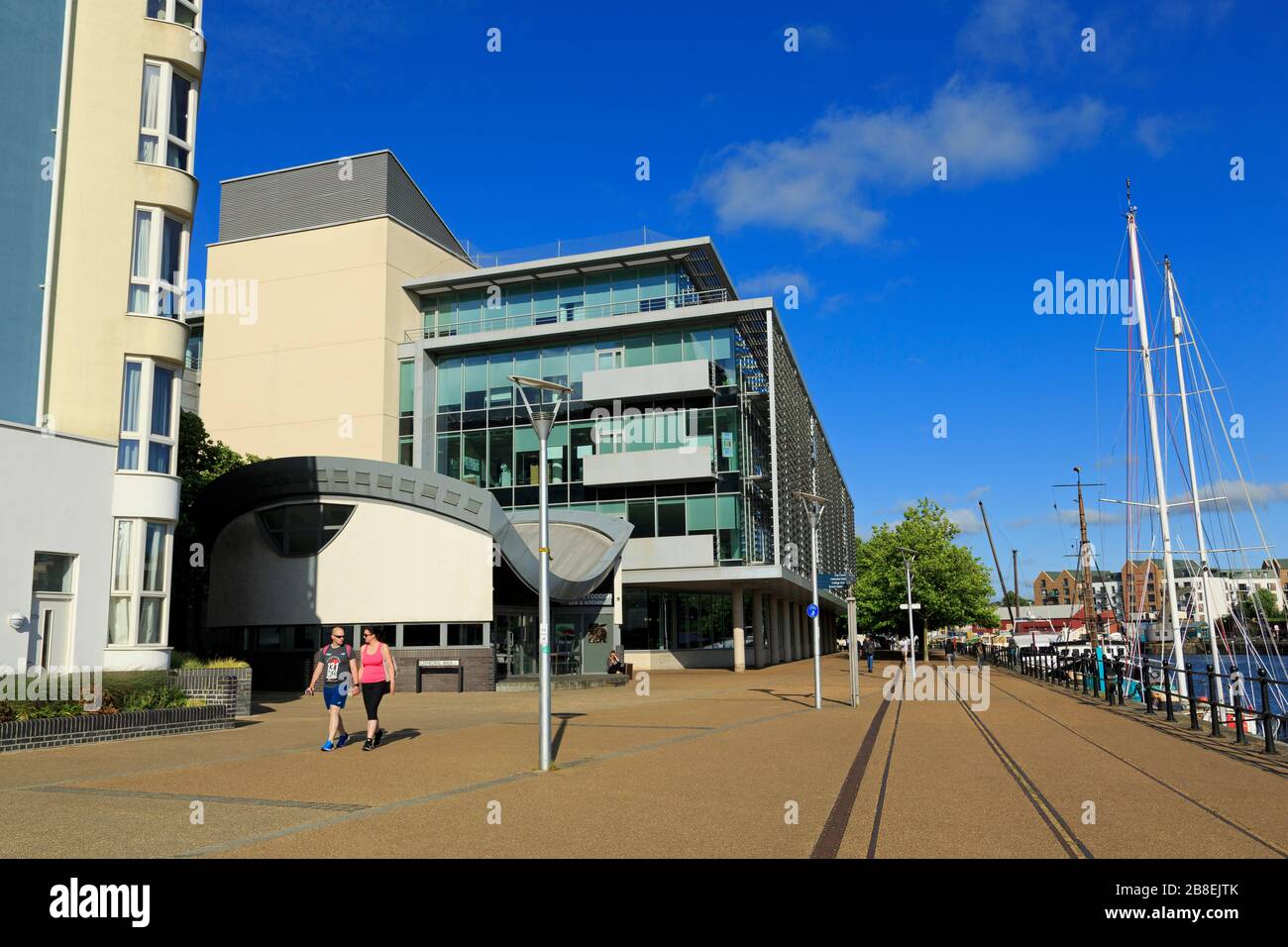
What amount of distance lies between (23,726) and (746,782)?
10611 millimetres

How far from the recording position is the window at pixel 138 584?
1970 centimetres

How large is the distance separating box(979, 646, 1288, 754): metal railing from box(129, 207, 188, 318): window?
66.1 feet

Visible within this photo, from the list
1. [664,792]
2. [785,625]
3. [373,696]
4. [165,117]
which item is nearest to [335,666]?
[373,696]

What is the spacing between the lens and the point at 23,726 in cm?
1491

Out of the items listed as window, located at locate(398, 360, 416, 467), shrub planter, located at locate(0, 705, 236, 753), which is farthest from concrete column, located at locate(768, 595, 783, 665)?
shrub planter, located at locate(0, 705, 236, 753)

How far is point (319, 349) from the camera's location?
52.2 m

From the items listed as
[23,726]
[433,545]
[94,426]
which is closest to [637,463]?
[433,545]

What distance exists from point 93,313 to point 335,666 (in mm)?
9752

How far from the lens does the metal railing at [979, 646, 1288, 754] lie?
50.1 ft

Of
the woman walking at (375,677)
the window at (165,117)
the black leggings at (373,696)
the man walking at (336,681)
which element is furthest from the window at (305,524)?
the black leggings at (373,696)

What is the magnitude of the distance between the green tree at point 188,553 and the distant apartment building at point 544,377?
10.0 metres
